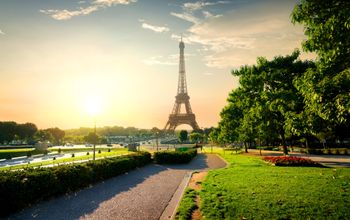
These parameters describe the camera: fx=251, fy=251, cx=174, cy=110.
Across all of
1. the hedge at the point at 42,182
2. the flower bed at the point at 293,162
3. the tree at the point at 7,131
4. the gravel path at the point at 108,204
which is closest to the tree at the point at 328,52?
the gravel path at the point at 108,204

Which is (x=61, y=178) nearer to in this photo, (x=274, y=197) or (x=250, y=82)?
(x=274, y=197)

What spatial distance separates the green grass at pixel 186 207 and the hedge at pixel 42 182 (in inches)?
242

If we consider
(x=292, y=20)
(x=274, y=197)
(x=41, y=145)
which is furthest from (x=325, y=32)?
(x=41, y=145)

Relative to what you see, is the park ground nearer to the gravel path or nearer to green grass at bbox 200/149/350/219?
green grass at bbox 200/149/350/219

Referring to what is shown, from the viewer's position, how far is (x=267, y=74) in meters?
27.8

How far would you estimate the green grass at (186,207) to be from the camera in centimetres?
814

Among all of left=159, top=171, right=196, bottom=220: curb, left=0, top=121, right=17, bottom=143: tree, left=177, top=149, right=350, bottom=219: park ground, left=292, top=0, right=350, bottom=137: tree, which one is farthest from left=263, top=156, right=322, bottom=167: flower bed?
left=0, top=121, right=17, bottom=143: tree

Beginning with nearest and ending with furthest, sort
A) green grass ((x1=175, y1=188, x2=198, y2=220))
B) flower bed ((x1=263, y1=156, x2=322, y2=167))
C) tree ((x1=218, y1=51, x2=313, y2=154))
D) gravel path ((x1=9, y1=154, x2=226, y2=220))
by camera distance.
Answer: green grass ((x1=175, y1=188, x2=198, y2=220))
gravel path ((x1=9, y1=154, x2=226, y2=220))
flower bed ((x1=263, y1=156, x2=322, y2=167))
tree ((x1=218, y1=51, x2=313, y2=154))

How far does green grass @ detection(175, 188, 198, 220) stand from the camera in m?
8.14

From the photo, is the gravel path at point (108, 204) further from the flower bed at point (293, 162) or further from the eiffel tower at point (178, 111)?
the eiffel tower at point (178, 111)

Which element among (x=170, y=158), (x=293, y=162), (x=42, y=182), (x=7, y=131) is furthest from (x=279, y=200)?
(x=7, y=131)

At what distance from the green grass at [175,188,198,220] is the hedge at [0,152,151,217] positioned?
6.16 meters

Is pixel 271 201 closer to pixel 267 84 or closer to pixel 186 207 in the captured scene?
pixel 186 207

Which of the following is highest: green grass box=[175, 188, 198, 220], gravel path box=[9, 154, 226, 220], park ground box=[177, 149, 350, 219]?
park ground box=[177, 149, 350, 219]
